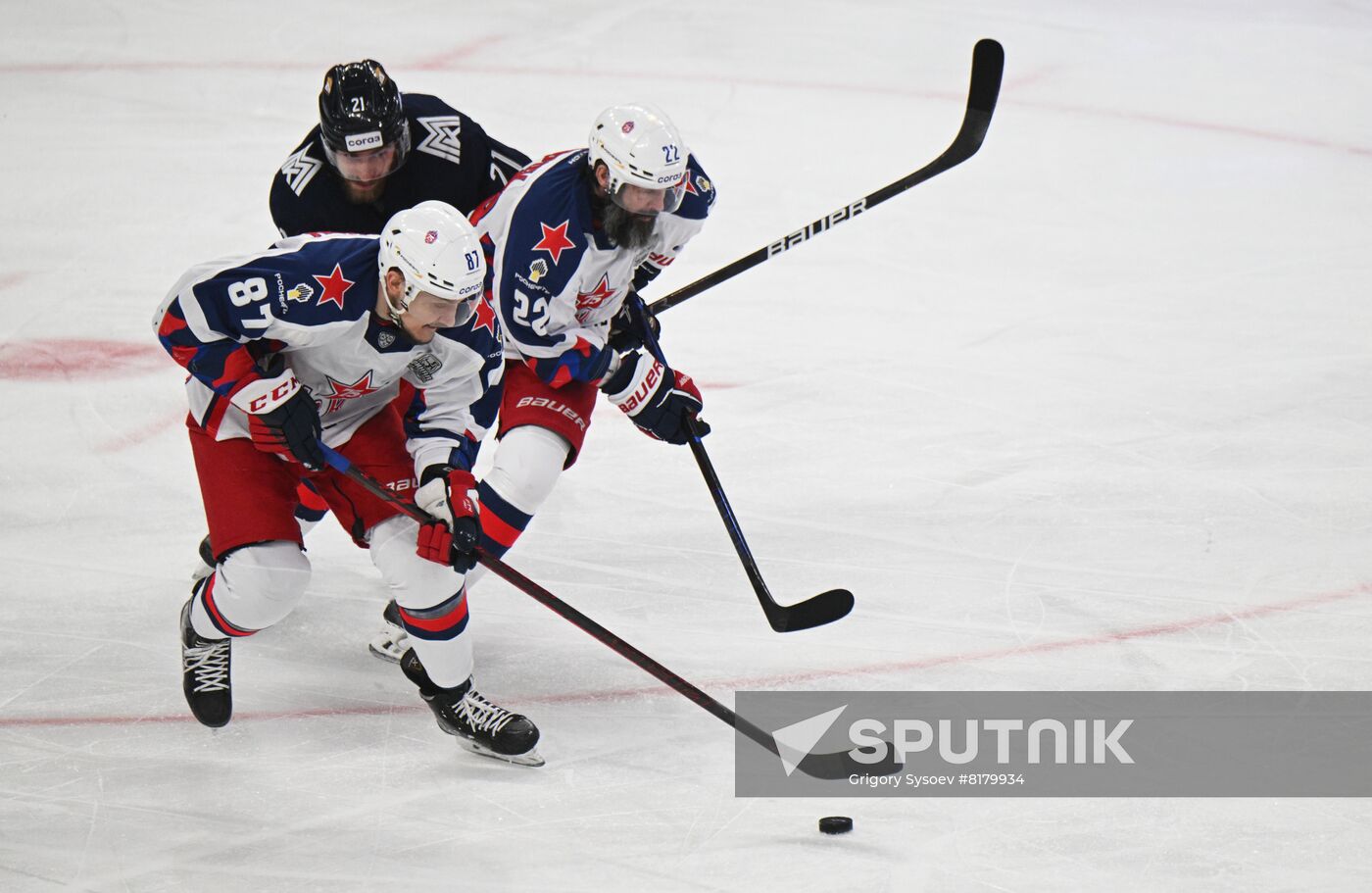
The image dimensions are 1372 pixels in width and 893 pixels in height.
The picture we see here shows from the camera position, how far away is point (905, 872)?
265 centimetres

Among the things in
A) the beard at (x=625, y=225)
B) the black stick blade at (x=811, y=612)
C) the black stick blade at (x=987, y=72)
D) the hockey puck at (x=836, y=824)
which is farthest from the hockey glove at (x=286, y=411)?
the black stick blade at (x=987, y=72)

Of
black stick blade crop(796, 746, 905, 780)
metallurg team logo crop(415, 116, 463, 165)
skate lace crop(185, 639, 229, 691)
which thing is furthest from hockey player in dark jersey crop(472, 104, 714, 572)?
black stick blade crop(796, 746, 905, 780)

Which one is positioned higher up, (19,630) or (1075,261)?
(1075,261)

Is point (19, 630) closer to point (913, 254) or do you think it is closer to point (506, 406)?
point (506, 406)

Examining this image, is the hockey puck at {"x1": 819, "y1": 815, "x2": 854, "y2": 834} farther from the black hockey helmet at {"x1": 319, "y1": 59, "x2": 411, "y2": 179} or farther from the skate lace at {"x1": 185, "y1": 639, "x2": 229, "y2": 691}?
the black hockey helmet at {"x1": 319, "y1": 59, "x2": 411, "y2": 179}

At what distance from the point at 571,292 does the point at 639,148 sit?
35 cm

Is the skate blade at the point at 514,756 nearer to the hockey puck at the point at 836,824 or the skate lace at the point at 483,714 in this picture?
the skate lace at the point at 483,714

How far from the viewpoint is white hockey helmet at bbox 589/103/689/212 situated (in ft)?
10.3

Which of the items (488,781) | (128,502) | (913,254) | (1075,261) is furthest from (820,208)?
(488,781)

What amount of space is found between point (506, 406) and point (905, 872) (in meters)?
1.38

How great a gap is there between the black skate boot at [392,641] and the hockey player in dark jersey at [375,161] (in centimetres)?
87

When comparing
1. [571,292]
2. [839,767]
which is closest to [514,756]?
[839,767]

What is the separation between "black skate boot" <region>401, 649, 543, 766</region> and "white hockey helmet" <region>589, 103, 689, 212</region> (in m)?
1.09

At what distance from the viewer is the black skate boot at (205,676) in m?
3.02
